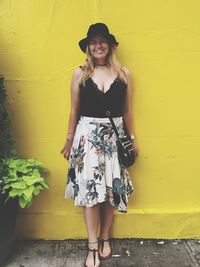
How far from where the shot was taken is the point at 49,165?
3.67 metres

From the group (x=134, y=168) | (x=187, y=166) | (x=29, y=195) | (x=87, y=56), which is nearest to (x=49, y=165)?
(x=29, y=195)

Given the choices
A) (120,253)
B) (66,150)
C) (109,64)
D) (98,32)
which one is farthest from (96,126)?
(120,253)

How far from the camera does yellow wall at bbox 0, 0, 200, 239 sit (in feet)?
11.2

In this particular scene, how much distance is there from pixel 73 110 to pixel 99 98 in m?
0.31

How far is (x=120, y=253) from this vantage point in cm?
356

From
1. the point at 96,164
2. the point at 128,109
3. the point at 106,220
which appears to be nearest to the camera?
the point at 96,164

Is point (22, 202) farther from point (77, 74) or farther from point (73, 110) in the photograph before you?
point (77, 74)

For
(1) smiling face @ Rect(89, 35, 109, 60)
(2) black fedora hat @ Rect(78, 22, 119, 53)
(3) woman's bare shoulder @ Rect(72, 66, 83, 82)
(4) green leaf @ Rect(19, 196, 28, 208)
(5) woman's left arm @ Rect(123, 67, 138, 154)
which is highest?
(2) black fedora hat @ Rect(78, 22, 119, 53)

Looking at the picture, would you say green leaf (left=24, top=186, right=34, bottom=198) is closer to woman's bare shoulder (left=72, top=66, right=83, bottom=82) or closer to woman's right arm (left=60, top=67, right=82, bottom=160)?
woman's right arm (left=60, top=67, right=82, bottom=160)

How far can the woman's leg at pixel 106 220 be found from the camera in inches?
141

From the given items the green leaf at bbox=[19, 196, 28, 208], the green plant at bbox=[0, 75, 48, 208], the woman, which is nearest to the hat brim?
the woman

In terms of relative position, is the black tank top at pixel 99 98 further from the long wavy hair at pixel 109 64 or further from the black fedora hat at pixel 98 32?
the black fedora hat at pixel 98 32

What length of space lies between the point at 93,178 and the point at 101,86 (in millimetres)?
789

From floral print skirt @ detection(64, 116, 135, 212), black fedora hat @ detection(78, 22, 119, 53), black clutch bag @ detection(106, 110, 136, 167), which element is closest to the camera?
black fedora hat @ detection(78, 22, 119, 53)
